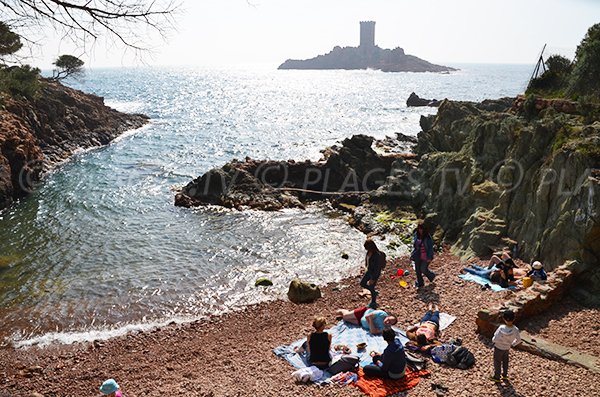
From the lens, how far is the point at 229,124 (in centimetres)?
7694

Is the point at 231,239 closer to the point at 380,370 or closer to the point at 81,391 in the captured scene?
the point at 81,391

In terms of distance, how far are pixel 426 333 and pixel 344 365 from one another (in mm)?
2377

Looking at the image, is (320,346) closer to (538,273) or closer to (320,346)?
(320,346)

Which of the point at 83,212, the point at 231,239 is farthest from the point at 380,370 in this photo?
the point at 83,212

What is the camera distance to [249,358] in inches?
498

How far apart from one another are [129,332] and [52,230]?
45.7ft

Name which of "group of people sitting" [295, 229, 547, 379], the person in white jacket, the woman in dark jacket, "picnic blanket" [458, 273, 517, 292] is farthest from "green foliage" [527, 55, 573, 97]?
the person in white jacket

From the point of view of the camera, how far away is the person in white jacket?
927 cm

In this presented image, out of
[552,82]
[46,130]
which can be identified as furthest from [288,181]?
[46,130]

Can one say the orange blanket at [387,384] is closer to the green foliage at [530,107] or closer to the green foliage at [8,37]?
the green foliage at [8,37]

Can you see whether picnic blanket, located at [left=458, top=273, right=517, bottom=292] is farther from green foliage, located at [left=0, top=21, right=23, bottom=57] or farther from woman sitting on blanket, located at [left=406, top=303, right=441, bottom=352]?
green foliage, located at [left=0, top=21, right=23, bottom=57]

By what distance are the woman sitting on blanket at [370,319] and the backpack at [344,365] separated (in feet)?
4.46

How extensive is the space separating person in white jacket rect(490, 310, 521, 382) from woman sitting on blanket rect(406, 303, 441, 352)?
182cm

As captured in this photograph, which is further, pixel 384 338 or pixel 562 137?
pixel 562 137
